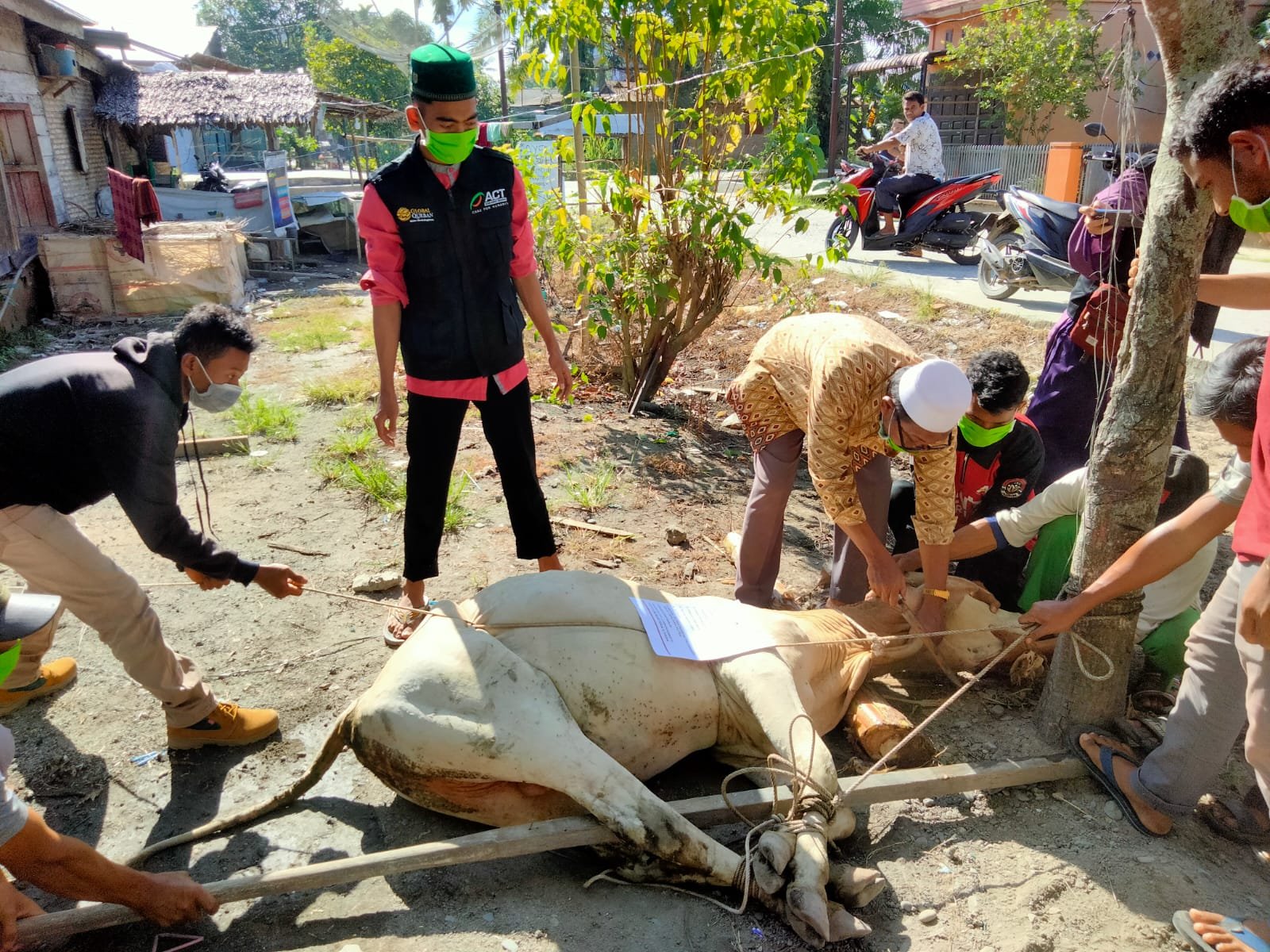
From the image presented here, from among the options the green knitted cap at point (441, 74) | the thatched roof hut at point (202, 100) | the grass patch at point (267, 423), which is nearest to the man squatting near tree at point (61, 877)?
the green knitted cap at point (441, 74)

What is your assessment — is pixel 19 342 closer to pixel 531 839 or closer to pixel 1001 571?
pixel 531 839

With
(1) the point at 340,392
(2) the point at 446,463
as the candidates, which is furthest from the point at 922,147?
(2) the point at 446,463

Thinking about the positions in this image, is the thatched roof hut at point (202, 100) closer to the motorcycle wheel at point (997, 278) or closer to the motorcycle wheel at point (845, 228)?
Answer: the motorcycle wheel at point (845, 228)

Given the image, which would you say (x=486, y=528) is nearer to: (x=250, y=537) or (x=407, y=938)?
(x=250, y=537)

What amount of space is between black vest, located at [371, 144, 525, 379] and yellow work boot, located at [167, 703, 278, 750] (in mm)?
1355

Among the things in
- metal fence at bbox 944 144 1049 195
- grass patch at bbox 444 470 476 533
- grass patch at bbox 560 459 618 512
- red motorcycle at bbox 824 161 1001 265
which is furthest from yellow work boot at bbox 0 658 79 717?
metal fence at bbox 944 144 1049 195

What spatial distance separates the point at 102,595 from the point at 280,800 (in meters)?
0.86

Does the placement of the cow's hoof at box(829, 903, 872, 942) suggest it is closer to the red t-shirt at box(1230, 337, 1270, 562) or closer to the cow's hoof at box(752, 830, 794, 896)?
the cow's hoof at box(752, 830, 794, 896)

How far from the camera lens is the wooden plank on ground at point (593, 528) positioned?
4.52m

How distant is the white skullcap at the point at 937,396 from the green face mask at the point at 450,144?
1801mm

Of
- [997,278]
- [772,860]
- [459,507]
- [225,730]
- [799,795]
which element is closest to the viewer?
[772,860]

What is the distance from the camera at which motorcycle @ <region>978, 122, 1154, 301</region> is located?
24.4 ft

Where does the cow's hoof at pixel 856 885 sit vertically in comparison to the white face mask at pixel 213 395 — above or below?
below

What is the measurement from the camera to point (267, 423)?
6.00m
